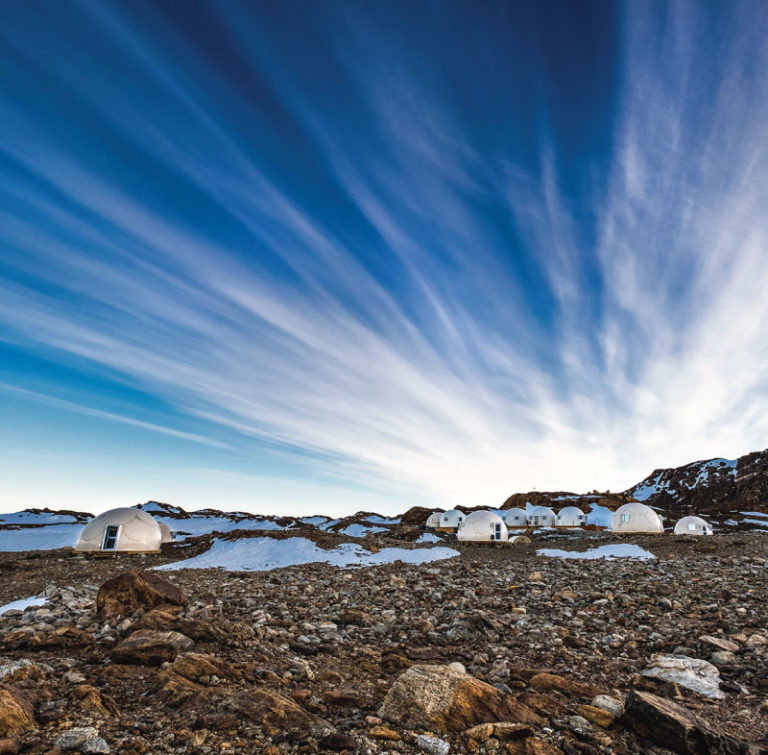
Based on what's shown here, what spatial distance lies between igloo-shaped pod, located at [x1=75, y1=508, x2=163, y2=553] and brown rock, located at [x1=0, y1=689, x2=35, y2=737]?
2762 centimetres

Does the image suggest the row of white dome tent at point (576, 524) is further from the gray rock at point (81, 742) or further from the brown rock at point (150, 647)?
the gray rock at point (81, 742)

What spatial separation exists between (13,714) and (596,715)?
504 cm

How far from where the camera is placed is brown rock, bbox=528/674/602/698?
529 centimetres

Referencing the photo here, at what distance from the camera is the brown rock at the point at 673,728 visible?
13.0 ft

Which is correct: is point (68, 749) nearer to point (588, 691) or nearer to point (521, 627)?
point (588, 691)

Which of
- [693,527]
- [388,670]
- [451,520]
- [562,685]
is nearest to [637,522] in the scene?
[693,527]

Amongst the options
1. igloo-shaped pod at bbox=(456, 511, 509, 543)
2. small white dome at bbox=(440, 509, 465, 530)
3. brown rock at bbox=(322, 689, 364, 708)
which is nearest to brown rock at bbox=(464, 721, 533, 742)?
brown rock at bbox=(322, 689, 364, 708)

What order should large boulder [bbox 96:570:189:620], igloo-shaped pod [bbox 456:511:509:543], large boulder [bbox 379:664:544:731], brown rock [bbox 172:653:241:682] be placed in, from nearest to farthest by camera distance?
1. large boulder [bbox 379:664:544:731]
2. brown rock [bbox 172:653:241:682]
3. large boulder [bbox 96:570:189:620]
4. igloo-shaped pod [bbox 456:511:509:543]

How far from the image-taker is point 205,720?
403cm

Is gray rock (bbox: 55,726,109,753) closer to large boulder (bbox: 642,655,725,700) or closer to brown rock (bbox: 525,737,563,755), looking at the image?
brown rock (bbox: 525,737,563,755)

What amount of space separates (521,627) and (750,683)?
3.32 meters

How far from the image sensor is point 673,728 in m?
4.14

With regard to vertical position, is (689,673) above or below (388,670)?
below

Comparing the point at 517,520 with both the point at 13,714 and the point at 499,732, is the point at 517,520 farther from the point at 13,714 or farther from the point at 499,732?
the point at 13,714
